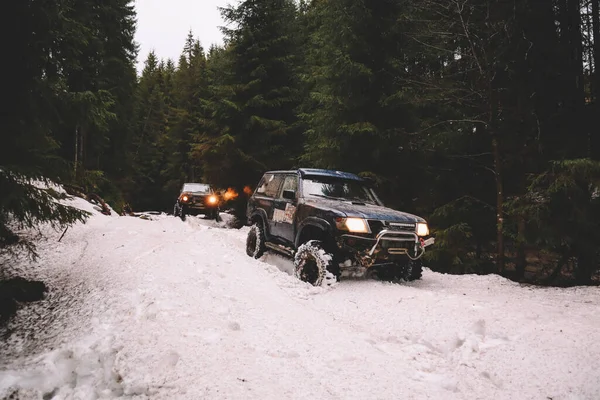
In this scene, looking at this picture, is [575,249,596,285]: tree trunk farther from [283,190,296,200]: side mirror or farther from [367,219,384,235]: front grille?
[283,190,296,200]: side mirror

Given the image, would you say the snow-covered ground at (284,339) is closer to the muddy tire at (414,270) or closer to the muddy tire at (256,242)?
the muddy tire at (414,270)

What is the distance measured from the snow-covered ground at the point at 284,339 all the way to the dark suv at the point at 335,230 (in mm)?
498

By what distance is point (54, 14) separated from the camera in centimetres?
425

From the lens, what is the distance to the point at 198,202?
1733 centimetres

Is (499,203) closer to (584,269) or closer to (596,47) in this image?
(584,269)

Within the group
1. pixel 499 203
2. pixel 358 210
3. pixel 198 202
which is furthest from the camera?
pixel 198 202

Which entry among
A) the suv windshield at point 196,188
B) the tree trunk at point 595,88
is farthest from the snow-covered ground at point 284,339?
the suv windshield at point 196,188

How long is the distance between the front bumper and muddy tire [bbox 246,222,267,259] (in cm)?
290

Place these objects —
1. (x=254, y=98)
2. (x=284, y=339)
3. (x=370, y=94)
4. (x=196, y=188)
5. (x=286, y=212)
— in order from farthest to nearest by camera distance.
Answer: (x=196, y=188) < (x=254, y=98) < (x=370, y=94) < (x=286, y=212) < (x=284, y=339)

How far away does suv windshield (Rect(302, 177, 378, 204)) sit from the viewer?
7.01 m

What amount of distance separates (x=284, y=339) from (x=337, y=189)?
4.11 m

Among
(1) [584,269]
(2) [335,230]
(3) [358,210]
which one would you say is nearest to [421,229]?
(3) [358,210]

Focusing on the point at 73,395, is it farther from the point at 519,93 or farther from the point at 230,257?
the point at 519,93

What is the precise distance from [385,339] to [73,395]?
307 centimetres
